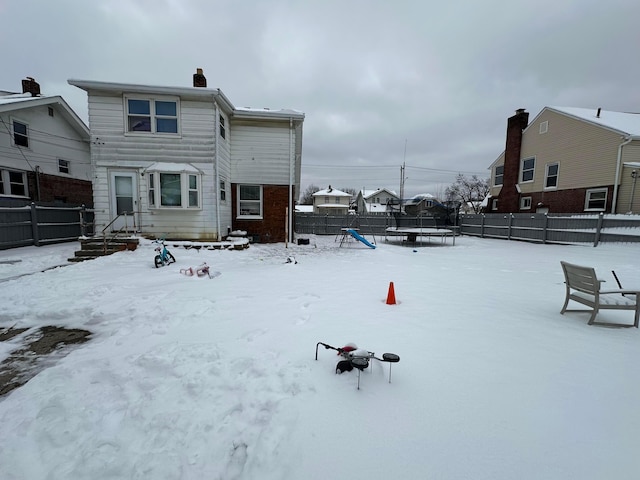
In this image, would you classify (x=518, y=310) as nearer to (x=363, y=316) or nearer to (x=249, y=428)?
(x=363, y=316)

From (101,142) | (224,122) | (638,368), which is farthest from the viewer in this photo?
(224,122)

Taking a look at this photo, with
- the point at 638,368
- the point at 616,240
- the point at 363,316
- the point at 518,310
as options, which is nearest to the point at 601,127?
the point at 616,240

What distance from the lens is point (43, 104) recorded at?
601 inches

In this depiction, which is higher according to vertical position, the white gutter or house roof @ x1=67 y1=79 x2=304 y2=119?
house roof @ x1=67 y1=79 x2=304 y2=119

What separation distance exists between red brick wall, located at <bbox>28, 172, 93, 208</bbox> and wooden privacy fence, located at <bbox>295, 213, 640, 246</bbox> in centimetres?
1424

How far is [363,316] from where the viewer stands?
4543 millimetres

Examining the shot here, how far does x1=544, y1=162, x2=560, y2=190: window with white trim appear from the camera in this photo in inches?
724

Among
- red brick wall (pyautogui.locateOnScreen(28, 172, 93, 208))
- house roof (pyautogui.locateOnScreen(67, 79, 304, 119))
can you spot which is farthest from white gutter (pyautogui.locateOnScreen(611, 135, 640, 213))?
red brick wall (pyautogui.locateOnScreen(28, 172, 93, 208))

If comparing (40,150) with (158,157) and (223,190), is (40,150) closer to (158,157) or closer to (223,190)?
(158,157)

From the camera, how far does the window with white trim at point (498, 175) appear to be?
23189 mm

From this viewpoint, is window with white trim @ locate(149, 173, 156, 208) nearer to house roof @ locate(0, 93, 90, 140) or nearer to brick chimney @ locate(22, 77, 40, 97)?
house roof @ locate(0, 93, 90, 140)

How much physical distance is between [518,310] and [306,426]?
4447 mm

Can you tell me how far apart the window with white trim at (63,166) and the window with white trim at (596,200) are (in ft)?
101

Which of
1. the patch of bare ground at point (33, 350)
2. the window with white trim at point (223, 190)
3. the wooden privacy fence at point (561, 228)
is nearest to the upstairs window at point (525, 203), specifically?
the wooden privacy fence at point (561, 228)
